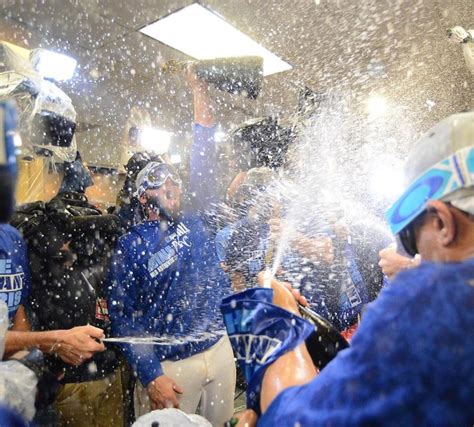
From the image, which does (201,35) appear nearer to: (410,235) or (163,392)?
(163,392)

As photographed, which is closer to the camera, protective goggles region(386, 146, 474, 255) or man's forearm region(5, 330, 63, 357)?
protective goggles region(386, 146, 474, 255)

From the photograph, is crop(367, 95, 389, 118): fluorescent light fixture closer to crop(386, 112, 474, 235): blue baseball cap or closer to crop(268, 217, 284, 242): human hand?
crop(268, 217, 284, 242): human hand

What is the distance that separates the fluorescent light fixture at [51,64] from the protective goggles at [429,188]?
105 inches

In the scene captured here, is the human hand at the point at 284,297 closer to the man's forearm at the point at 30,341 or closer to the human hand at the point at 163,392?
the man's forearm at the point at 30,341

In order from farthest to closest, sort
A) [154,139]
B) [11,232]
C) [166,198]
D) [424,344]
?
[154,139] < [166,198] < [11,232] < [424,344]

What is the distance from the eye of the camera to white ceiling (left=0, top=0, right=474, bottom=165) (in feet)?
13.8

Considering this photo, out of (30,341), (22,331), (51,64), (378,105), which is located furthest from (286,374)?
(378,105)

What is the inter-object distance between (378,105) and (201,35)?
2.90 meters

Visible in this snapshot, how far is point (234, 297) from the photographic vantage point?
3.61 feet

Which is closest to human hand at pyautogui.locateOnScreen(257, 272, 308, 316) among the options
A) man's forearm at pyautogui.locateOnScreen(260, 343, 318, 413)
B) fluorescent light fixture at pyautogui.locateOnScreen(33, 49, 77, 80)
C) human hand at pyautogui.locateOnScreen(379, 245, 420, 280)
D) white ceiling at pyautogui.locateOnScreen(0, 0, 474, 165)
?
man's forearm at pyautogui.locateOnScreen(260, 343, 318, 413)

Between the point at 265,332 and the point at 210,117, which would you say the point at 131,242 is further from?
the point at 265,332

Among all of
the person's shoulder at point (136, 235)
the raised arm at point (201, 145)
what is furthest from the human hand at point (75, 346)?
the raised arm at point (201, 145)

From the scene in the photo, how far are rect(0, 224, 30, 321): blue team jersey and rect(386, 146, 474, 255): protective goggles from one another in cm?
168

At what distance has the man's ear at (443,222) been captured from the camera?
34.5 inches
